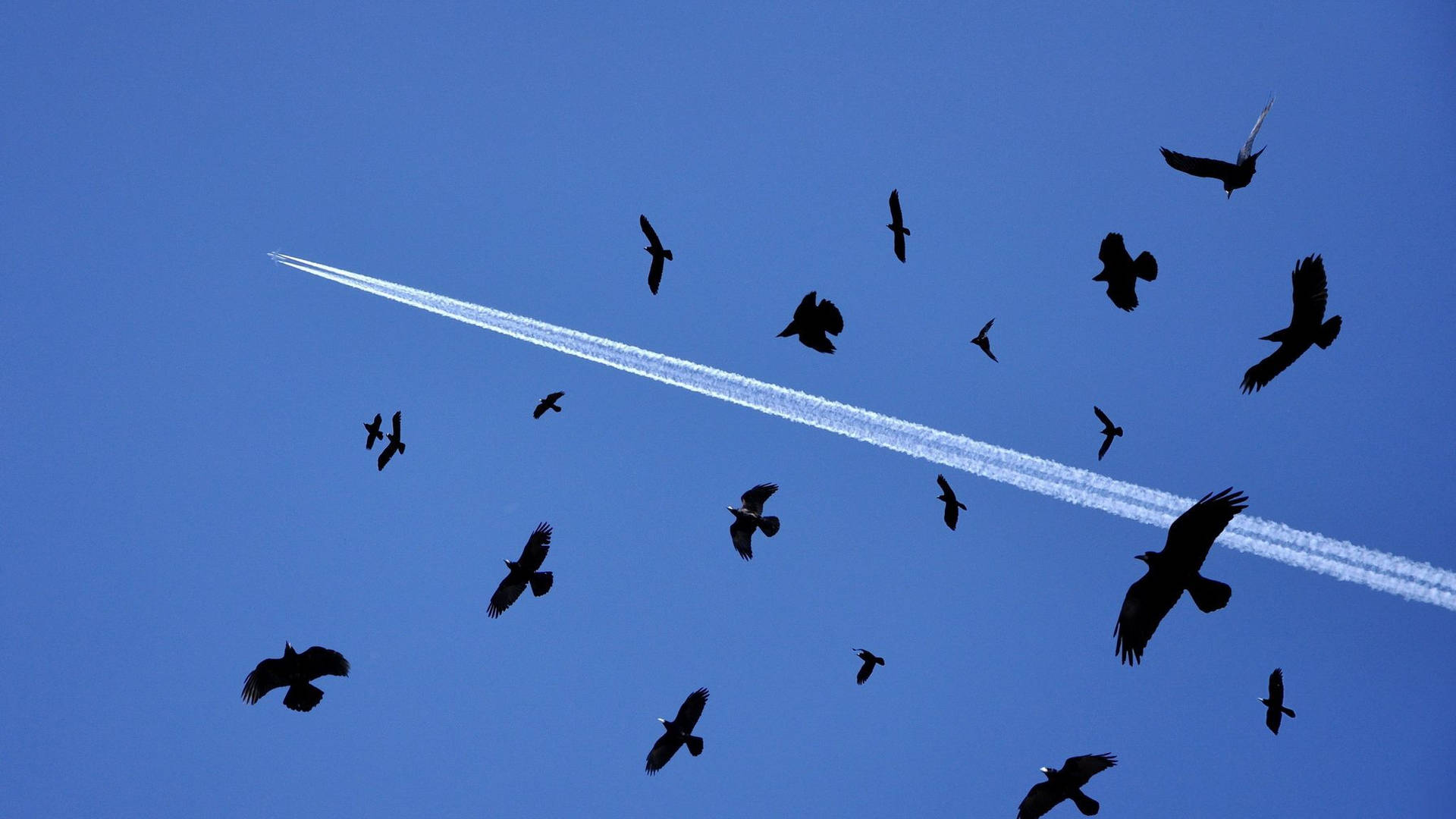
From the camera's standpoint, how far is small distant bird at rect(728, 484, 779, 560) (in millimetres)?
24844

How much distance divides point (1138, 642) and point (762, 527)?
375 inches

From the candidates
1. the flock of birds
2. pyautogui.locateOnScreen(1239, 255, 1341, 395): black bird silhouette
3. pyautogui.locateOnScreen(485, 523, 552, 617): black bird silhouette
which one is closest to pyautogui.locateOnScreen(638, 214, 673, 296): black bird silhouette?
the flock of birds

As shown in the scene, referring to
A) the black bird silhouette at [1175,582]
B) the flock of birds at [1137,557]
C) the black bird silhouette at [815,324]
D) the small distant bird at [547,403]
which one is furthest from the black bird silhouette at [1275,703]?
the small distant bird at [547,403]

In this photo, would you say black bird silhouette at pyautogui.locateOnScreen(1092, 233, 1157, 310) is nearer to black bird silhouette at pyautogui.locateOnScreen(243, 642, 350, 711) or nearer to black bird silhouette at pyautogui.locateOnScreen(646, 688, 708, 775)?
black bird silhouette at pyautogui.locateOnScreen(646, 688, 708, 775)

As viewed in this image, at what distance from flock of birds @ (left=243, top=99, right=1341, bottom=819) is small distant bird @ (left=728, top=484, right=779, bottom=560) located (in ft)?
0.08

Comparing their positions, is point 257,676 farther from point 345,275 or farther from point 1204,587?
point 345,275

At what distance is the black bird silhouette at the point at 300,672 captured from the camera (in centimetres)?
2308

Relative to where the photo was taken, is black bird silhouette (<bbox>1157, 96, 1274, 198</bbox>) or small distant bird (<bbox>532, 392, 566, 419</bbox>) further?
small distant bird (<bbox>532, 392, 566, 419</bbox>)

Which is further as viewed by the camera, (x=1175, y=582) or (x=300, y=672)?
(x=300, y=672)

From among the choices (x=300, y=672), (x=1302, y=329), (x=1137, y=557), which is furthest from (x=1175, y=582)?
(x=300, y=672)

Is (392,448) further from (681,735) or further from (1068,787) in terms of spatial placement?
(1068,787)

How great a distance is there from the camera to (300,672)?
23.4 m

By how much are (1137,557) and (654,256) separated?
507 inches

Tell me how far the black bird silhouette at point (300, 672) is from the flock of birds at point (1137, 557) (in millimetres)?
21
